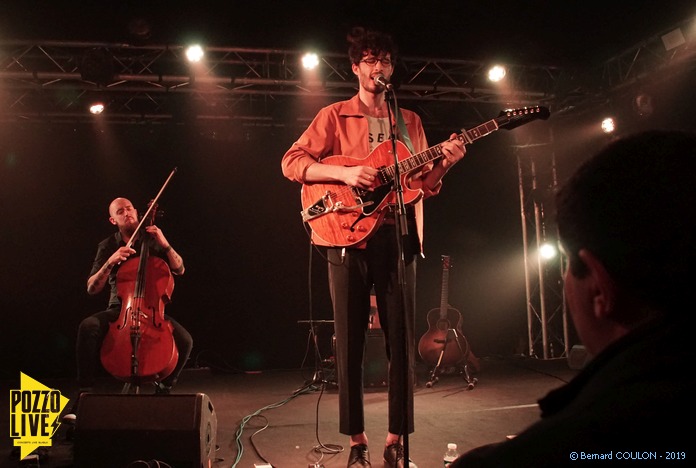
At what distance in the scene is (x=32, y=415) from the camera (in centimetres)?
329

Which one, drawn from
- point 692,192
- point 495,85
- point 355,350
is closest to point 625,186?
A: point 692,192

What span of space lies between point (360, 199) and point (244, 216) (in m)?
5.50

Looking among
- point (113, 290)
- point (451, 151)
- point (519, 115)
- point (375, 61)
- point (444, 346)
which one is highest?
point (375, 61)

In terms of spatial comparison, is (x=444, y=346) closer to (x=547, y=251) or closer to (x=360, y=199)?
(x=547, y=251)

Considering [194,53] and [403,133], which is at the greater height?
[194,53]

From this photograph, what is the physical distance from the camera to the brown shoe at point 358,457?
118 inches

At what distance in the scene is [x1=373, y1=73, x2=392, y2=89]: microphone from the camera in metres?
2.89

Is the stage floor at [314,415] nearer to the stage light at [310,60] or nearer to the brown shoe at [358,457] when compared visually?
the brown shoe at [358,457]

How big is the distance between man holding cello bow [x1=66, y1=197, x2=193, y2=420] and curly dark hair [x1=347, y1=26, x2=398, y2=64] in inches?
83.3

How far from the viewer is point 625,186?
68cm

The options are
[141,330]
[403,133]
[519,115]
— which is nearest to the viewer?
[403,133]

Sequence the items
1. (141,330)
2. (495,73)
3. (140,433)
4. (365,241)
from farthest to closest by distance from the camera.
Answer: (495,73)
(141,330)
(365,241)
(140,433)

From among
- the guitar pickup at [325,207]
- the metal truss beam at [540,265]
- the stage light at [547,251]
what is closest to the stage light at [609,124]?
the metal truss beam at [540,265]

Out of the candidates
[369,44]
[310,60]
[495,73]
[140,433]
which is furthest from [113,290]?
[495,73]
